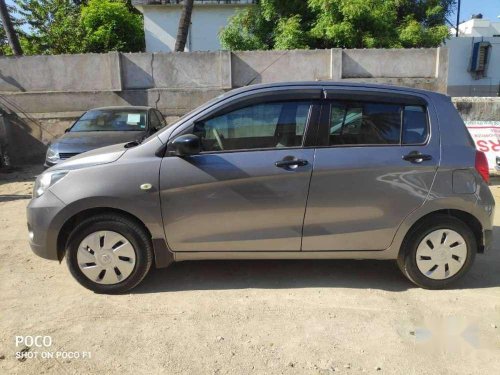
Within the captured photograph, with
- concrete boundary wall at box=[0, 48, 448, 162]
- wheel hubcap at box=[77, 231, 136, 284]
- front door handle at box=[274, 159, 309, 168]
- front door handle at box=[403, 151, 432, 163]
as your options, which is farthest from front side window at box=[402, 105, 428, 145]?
concrete boundary wall at box=[0, 48, 448, 162]

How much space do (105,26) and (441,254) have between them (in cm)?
1734

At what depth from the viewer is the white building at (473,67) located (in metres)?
23.7

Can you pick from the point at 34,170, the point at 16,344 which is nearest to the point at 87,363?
the point at 16,344

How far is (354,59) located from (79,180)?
9383 mm

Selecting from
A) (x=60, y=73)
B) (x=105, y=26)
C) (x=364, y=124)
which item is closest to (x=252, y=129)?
(x=364, y=124)

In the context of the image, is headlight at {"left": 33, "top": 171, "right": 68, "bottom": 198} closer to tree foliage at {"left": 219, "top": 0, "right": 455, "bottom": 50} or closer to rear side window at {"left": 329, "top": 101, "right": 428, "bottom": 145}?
rear side window at {"left": 329, "top": 101, "right": 428, "bottom": 145}

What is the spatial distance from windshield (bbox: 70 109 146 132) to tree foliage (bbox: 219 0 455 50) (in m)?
6.65

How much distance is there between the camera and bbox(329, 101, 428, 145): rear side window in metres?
3.96

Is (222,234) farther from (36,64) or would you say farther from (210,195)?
(36,64)

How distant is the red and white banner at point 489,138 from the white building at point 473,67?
53.3ft

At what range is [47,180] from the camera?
3984 mm

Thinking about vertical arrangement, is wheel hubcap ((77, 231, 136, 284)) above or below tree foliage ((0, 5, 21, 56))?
below

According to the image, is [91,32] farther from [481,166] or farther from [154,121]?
[481,166]

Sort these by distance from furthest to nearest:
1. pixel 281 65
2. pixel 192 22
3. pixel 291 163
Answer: pixel 192 22, pixel 281 65, pixel 291 163
